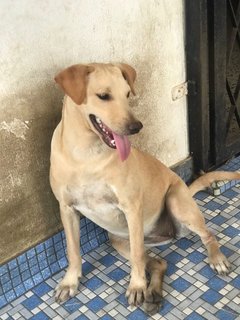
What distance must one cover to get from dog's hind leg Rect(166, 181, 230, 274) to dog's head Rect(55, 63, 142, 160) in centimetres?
55

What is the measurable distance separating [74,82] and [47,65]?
345 millimetres

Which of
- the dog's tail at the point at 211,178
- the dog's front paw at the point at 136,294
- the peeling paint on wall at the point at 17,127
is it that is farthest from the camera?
the dog's tail at the point at 211,178

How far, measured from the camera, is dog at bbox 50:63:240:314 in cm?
210

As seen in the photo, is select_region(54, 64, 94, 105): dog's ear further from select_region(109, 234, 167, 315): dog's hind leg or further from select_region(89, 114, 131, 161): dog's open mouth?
select_region(109, 234, 167, 315): dog's hind leg

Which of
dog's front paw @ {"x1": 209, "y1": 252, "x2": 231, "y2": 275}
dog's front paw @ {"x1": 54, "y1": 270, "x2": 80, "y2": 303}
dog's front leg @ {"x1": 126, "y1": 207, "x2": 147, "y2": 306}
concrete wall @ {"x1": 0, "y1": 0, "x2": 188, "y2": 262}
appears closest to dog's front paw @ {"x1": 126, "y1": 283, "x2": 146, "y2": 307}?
dog's front leg @ {"x1": 126, "y1": 207, "x2": 147, "y2": 306}

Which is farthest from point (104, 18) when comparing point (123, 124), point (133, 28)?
point (123, 124)

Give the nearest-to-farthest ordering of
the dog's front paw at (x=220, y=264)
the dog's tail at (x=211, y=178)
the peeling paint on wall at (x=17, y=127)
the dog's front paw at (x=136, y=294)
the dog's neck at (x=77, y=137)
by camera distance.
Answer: the dog's neck at (x=77, y=137)
the peeling paint on wall at (x=17, y=127)
the dog's front paw at (x=136, y=294)
the dog's front paw at (x=220, y=264)
the dog's tail at (x=211, y=178)

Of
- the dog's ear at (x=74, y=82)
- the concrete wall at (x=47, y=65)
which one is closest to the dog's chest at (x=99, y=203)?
the concrete wall at (x=47, y=65)

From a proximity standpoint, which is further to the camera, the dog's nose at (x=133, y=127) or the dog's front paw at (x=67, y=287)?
the dog's front paw at (x=67, y=287)

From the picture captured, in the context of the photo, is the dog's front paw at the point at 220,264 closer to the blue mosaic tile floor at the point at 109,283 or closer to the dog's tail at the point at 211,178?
the blue mosaic tile floor at the point at 109,283

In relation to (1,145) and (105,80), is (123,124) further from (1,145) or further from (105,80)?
(1,145)

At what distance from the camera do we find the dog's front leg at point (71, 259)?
2.49 metres

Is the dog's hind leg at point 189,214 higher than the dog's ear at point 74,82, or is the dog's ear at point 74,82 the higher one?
the dog's ear at point 74,82

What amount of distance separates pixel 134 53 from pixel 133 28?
0.13 metres
